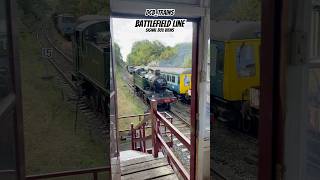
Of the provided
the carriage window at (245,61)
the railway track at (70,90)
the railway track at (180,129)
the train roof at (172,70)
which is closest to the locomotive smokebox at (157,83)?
the train roof at (172,70)

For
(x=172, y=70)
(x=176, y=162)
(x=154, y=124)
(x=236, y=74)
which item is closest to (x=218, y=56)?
(x=236, y=74)

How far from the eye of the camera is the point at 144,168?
4.14 meters

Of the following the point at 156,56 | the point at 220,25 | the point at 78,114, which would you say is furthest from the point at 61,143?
the point at 156,56

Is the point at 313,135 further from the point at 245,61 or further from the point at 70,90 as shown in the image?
the point at 70,90

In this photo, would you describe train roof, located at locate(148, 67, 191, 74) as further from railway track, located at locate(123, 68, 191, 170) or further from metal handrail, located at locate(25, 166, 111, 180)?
metal handrail, located at locate(25, 166, 111, 180)

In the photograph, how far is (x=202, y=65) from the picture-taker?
2.95 metres

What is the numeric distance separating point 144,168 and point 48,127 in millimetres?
2236

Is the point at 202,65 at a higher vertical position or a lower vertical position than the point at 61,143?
higher

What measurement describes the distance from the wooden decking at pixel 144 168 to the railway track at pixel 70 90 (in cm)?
170

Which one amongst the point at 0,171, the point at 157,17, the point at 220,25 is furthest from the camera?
the point at 157,17

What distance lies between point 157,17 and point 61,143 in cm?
127

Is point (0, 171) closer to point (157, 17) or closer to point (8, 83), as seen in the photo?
point (8, 83)

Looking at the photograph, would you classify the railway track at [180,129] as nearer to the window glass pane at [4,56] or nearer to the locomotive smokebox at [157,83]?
the locomotive smokebox at [157,83]

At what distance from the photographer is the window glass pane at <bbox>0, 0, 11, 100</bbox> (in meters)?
0.73
